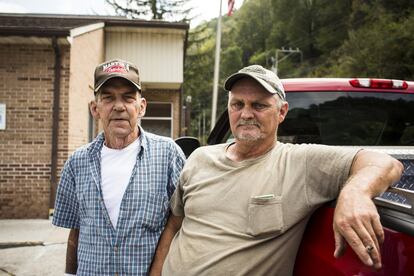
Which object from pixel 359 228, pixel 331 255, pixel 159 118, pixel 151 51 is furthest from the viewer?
pixel 159 118

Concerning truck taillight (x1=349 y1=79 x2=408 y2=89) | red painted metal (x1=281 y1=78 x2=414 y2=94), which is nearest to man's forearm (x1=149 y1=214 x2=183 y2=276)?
red painted metal (x1=281 y1=78 x2=414 y2=94)

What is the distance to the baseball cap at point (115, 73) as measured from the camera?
2350 mm

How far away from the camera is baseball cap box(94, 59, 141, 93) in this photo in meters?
2.35

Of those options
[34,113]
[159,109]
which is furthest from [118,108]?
[159,109]

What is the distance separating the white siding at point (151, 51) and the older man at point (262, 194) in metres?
11.8

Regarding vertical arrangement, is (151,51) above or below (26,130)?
above

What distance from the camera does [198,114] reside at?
2800 inches

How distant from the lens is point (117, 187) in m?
2.29

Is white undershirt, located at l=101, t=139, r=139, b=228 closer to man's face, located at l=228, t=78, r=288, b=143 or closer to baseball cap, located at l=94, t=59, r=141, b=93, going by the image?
baseball cap, located at l=94, t=59, r=141, b=93

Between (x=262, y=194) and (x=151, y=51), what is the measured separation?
12.6 m

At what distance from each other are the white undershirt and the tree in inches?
1083

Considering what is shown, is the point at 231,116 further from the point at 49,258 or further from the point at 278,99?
the point at 49,258

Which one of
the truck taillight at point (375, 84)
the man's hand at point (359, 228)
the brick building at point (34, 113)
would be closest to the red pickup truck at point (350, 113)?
the truck taillight at point (375, 84)

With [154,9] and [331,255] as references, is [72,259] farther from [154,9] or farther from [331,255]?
[154,9]
